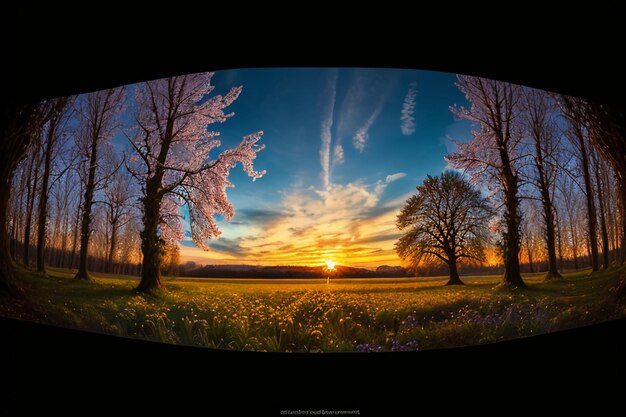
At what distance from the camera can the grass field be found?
4102mm

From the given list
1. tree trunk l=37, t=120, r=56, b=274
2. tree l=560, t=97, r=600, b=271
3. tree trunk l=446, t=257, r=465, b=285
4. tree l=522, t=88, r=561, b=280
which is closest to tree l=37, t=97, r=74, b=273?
tree trunk l=37, t=120, r=56, b=274

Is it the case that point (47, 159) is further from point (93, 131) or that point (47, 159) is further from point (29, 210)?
point (93, 131)

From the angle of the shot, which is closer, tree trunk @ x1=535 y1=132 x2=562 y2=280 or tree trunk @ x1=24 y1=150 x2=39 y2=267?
tree trunk @ x1=535 y1=132 x2=562 y2=280

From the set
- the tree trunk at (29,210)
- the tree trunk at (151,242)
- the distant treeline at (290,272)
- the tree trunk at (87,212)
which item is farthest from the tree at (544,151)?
the tree trunk at (29,210)

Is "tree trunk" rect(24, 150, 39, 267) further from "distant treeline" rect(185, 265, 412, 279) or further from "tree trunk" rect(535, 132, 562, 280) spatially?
"tree trunk" rect(535, 132, 562, 280)

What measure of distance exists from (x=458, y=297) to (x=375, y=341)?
1.28m

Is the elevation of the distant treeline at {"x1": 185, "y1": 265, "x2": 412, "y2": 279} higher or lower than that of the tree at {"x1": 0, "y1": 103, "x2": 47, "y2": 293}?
lower

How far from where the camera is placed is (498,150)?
4.41 meters

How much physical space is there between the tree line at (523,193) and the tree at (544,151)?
0.04 ft

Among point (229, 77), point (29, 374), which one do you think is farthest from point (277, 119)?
point (29, 374)

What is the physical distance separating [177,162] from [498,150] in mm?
4524

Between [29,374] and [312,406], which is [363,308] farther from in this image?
[29,374]

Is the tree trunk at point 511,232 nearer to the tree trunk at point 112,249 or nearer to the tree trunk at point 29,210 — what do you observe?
the tree trunk at point 112,249

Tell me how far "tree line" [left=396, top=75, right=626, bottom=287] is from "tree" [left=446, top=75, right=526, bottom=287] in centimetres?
1
